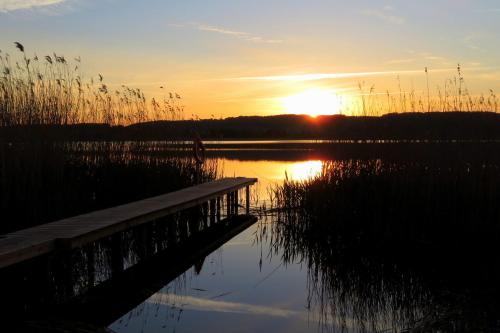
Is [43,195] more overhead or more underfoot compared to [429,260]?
more overhead

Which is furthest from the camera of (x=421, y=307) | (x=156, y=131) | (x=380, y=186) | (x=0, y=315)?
(x=156, y=131)

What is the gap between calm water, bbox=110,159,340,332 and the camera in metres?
4.36

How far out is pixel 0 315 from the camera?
Result: 167 inches

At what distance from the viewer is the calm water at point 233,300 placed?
436cm

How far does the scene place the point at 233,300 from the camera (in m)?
5.07

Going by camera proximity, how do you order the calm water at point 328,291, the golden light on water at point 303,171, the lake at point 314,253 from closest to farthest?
1. the calm water at point 328,291
2. the lake at point 314,253
3. the golden light on water at point 303,171

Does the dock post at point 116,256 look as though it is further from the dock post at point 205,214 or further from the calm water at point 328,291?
the dock post at point 205,214

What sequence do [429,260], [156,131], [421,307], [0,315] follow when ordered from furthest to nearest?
[156,131] → [429,260] → [421,307] → [0,315]

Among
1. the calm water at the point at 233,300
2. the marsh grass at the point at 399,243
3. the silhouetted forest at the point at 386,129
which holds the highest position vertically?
the silhouetted forest at the point at 386,129

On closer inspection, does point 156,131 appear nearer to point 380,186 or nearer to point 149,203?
point 149,203

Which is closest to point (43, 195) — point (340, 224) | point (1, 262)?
point (1, 262)

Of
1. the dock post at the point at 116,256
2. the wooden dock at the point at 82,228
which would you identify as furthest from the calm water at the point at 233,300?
the wooden dock at the point at 82,228

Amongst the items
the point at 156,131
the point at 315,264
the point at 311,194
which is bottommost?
the point at 315,264

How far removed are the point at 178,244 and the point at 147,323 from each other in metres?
2.79
